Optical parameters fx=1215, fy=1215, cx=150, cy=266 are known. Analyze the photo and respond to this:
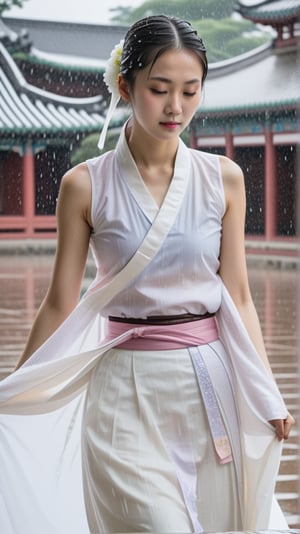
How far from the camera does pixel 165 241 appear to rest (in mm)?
1577

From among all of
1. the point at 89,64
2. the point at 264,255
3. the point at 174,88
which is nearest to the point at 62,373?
the point at 174,88

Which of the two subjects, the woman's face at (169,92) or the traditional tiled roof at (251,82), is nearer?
the woman's face at (169,92)

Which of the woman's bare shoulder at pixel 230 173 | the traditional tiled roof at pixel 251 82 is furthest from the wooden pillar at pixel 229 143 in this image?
the woman's bare shoulder at pixel 230 173

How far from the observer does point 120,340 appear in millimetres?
1600

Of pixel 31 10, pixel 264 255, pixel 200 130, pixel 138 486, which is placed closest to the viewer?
pixel 138 486

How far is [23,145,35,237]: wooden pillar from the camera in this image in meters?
17.1

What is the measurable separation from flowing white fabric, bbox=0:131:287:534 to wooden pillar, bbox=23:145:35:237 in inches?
602

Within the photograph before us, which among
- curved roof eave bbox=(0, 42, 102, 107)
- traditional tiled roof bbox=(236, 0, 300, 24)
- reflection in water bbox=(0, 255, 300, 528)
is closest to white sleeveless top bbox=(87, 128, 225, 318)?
reflection in water bbox=(0, 255, 300, 528)

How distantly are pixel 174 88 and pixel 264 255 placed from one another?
14.1 meters

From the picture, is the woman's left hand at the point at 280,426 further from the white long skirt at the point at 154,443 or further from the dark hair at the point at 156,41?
the dark hair at the point at 156,41

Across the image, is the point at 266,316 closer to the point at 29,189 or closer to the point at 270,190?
the point at 270,190

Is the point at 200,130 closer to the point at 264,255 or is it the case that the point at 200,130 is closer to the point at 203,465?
the point at 264,255

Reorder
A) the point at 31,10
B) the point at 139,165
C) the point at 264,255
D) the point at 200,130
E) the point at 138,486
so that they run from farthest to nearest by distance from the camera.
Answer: the point at 31,10
the point at 200,130
the point at 264,255
the point at 139,165
the point at 138,486

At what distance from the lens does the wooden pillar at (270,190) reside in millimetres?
15477
